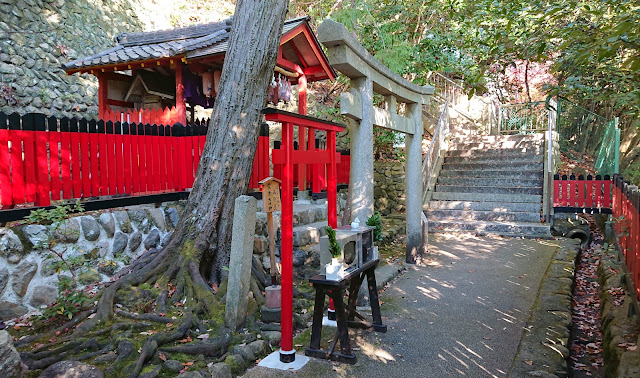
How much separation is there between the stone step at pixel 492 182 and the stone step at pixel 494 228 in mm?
1747

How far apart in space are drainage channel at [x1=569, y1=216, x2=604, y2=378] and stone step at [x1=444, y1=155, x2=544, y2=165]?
4265 mm

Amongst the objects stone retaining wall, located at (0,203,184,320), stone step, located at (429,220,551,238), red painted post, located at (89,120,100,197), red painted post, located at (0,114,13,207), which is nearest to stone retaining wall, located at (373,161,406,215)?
stone step, located at (429,220,551,238)

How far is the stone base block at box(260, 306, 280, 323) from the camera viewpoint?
482cm

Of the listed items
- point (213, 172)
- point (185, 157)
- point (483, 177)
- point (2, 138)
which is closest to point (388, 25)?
point (483, 177)

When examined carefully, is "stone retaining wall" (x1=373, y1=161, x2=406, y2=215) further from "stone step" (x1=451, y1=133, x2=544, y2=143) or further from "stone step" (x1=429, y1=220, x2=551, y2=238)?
"stone step" (x1=451, y1=133, x2=544, y2=143)

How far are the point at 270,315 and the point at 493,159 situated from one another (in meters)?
10.8

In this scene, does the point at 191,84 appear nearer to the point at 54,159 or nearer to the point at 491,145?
the point at 54,159

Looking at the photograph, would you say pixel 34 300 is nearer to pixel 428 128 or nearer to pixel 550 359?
pixel 550 359

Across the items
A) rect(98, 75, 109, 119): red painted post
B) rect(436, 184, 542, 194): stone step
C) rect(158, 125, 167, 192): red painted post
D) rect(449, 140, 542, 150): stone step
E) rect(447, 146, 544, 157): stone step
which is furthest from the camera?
rect(449, 140, 542, 150): stone step

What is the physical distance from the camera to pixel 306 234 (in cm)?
725

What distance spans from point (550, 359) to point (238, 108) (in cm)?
439

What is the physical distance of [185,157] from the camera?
268 inches

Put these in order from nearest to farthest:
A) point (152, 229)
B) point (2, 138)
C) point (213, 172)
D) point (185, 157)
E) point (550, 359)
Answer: point (550, 359) → point (2, 138) → point (213, 172) → point (152, 229) → point (185, 157)

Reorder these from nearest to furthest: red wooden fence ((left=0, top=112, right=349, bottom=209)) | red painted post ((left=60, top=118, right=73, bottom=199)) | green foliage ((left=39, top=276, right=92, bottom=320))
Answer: green foliage ((left=39, top=276, right=92, bottom=320)), red wooden fence ((left=0, top=112, right=349, bottom=209)), red painted post ((left=60, top=118, right=73, bottom=199))
